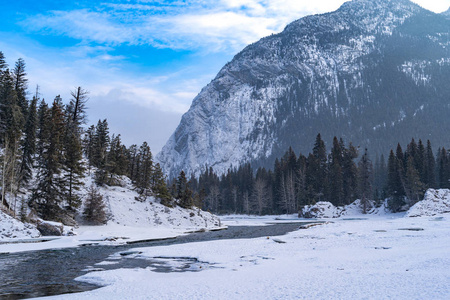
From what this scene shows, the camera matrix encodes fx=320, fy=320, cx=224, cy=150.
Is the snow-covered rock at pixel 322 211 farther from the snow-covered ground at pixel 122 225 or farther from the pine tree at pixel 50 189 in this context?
the pine tree at pixel 50 189

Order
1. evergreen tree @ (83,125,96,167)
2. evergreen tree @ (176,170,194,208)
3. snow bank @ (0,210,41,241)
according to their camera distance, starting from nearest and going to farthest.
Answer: snow bank @ (0,210,41,241) → evergreen tree @ (176,170,194,208) → evergreen tree @ (83,125,96,167)

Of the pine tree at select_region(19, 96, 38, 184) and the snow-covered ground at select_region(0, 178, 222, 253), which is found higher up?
the pine tree at select_region(19, 96, 38, 184)

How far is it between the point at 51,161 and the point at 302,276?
4145cm

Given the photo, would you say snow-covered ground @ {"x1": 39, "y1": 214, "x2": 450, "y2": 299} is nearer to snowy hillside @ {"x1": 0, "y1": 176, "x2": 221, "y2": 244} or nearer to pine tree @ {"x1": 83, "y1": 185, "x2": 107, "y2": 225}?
snowy hillside @ {"x1": 0, "y1": 176, "x2": 221, "y2": 244}

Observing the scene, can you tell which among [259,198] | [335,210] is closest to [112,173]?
[335,210]

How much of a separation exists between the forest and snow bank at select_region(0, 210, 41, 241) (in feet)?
12.1

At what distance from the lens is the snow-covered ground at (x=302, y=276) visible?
10771mm

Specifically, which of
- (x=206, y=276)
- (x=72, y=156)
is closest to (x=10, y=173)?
(x=72, y=156)

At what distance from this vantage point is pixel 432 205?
201ft

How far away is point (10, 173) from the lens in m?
40.3

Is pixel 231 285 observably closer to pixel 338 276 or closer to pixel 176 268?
pixel 338 276

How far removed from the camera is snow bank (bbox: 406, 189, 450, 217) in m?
59.4

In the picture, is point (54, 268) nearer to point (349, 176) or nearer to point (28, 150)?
point (28, 150)

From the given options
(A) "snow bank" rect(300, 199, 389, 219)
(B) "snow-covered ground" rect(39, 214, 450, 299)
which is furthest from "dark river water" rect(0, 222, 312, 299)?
(A) "snow bank" rect(300, 199, 389, 219)
